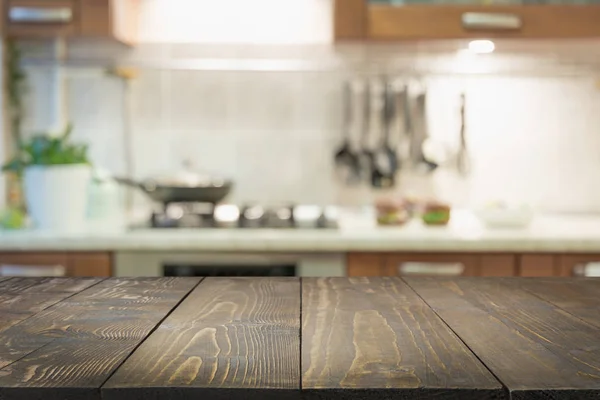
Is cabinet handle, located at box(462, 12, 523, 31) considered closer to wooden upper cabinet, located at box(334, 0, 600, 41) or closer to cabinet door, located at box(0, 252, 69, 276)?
wooden upper cabinet, located at box(334, 0, 600, 41)

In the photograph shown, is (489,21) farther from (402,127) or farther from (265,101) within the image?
(265,101)

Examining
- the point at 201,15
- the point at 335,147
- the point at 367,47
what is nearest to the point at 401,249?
the point at 335,147

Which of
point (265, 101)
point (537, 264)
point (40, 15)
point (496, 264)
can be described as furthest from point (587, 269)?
point (40, 15)

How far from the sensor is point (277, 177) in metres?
2.96

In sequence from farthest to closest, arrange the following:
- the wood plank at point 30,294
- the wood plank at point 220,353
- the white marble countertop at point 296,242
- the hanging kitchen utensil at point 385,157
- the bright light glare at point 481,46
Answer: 1. the hanging kitchen utensil at point 385,157
2. the bright light glare at point 481,46
3. the white marble countertop at point 296,242
4. the wood plank at point 30,294
5. the wood plank at point 220,353

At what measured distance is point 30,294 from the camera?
3.82 ft

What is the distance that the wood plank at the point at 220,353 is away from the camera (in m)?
0.68

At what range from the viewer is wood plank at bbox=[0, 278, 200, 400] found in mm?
696

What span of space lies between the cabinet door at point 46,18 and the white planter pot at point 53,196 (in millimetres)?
463

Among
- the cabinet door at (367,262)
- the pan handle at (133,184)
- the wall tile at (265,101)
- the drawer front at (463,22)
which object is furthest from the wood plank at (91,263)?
the drawer front at (463,22)

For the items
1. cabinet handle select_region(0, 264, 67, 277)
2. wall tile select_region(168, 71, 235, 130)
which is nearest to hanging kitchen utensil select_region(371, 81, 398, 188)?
wall tile select_region(168, 71, 235, 130)

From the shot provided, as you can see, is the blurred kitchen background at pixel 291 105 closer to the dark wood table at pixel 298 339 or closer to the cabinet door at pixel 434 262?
the cabinet door at pixel 434 262

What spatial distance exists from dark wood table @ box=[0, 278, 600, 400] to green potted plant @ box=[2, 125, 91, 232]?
125 cm

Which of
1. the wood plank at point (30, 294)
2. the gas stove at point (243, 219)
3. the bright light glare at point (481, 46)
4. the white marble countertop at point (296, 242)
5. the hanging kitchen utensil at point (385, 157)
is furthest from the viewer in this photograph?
the hanging kitchen utensil at point (385, 157)
